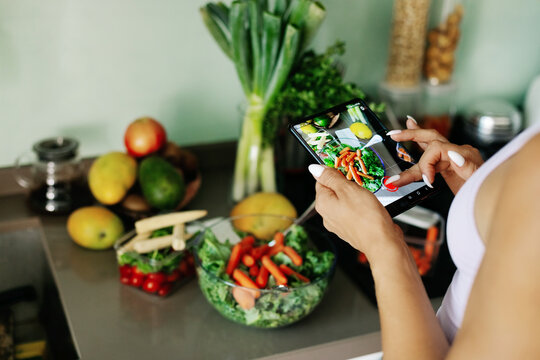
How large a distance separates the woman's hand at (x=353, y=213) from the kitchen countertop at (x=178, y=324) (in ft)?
1.05

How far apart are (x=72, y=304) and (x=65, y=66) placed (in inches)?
21.9

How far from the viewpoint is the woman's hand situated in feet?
2.22

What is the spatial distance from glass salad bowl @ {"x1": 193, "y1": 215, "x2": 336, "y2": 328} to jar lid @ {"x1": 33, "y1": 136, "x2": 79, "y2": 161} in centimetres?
38

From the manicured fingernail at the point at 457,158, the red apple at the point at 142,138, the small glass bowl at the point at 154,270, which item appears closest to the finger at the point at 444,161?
the manicured fingernail at the point at 457,158

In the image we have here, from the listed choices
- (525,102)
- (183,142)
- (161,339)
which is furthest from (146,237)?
(525,102)

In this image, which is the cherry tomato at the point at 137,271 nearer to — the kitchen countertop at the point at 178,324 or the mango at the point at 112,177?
the kitchen countertop at the point at 178,324

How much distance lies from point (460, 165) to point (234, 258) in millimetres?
425

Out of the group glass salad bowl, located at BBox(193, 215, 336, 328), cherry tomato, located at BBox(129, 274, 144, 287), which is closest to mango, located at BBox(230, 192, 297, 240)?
glass salad bowl, located at BBox(193, 215, 336, 328)

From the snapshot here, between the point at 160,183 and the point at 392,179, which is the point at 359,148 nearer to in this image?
the point at 392,179

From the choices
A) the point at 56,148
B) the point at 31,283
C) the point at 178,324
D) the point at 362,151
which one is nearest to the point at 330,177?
the point at 362,151

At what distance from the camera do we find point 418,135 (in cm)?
90

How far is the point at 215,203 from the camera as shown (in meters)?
1.38

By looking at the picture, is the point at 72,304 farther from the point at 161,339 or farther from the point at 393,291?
the point at 393,291

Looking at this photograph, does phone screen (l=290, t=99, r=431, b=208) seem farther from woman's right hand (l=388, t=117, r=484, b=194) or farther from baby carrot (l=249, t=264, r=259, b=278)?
baby carrot (l=249, t=264, r=259, b=278)
